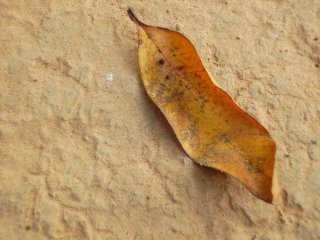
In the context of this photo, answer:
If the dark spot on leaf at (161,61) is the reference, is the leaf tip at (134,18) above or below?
above

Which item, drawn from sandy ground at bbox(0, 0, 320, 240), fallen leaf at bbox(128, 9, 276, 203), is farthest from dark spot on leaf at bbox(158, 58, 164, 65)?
sandy ground at bbox(0, 0, 320, 240)

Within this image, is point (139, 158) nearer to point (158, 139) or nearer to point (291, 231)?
point (158, 139)

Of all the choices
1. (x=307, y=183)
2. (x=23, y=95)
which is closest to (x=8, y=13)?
(x=23, y=95)

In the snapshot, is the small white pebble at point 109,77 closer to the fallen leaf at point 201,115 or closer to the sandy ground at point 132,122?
the sandy ground at point 132,122

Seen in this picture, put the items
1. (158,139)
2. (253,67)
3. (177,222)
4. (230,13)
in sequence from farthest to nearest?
(230,13) < (253,67) < (158,139) < (177,222)

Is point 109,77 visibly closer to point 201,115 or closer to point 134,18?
point 134,18

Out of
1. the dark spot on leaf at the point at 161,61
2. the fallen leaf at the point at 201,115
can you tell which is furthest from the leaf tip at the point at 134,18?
the dark spot on leaf at the point at 161,61
